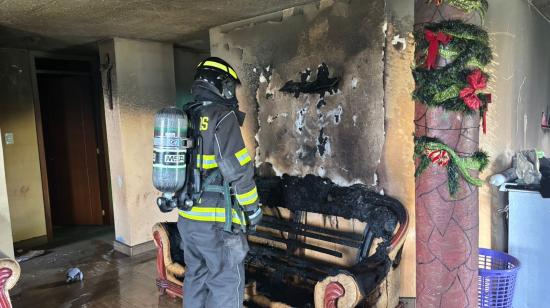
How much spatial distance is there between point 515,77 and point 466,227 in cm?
166

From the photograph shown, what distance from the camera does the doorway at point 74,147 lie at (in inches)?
209

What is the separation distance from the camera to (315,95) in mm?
2949

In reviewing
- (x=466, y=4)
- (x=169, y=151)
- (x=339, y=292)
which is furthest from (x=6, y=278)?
(x=466, y=4)

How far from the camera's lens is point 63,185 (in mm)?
5480

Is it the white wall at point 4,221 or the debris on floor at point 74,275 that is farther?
the debris on floor at point 74,275

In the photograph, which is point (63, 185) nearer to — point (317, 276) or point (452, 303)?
point (317, 276)

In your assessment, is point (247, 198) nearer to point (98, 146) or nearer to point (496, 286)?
point (496, 286)

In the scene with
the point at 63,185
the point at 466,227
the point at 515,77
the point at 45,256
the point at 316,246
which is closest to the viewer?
the point at 466,227

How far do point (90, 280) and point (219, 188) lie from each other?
2287 millimetres

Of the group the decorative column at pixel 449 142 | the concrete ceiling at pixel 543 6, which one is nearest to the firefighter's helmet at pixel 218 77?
the decorative column at pixel 449 142

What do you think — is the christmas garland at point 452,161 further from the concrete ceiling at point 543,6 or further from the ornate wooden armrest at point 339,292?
the concrete ceiling at point 543,6

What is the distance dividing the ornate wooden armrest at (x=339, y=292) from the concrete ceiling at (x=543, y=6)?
2481 mm

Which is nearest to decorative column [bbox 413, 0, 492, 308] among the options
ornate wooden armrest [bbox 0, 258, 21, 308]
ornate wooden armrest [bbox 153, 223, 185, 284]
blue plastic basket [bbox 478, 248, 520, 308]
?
blue plastic basket [bbox 478, 248, 520, 308]

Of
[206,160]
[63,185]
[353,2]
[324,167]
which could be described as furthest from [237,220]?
[63,185]
